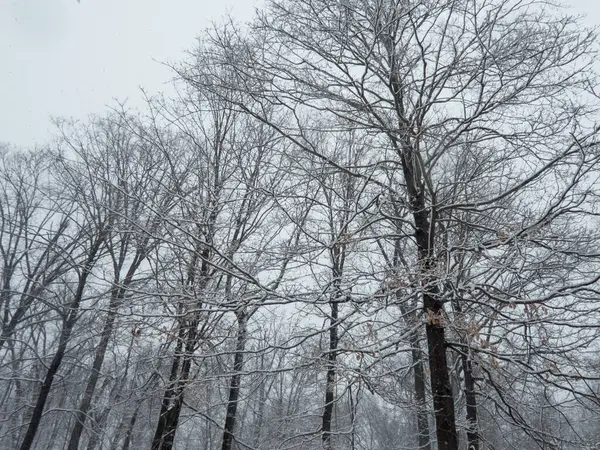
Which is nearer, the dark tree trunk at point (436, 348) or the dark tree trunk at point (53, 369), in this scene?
the dark tree trunk at point (436, 348)

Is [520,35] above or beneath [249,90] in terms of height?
above

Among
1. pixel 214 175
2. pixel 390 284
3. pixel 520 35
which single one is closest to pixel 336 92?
pixel 520 35

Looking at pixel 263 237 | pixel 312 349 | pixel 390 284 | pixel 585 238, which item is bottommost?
pixel 312 349

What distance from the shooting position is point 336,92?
5.18 m

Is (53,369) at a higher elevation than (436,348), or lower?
higher

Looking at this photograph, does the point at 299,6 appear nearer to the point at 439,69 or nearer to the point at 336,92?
the point at 336,92

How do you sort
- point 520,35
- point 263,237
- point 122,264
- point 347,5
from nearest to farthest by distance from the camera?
point 520,35 → point 347,5 → point 263,237 → point 122,264

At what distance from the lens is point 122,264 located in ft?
40.1

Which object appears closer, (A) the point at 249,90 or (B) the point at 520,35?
(B) the point at 520,35

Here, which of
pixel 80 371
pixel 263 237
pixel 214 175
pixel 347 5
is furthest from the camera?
pixel 80 371

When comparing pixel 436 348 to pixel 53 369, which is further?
pixel 53 369

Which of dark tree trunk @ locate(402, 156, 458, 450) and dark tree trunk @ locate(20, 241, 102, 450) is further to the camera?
dark tree trunk @ locate(20, 241, 102, 450)

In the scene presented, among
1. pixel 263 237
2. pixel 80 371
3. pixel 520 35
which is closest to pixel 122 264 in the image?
pixel 80 371

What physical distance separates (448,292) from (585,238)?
1481 millimetres
